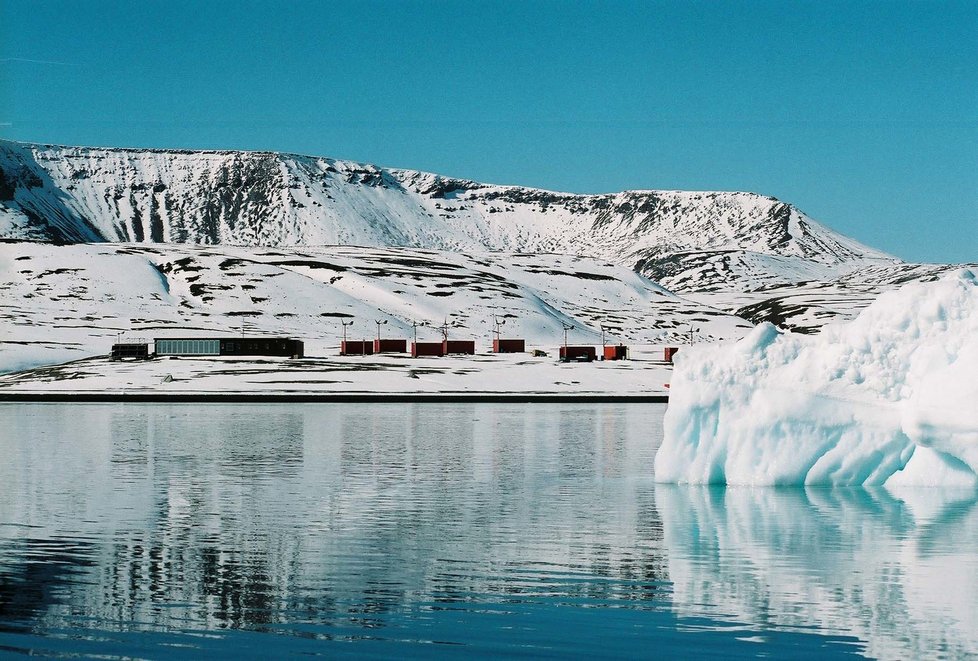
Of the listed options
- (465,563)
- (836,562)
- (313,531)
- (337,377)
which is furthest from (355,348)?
(836,562)

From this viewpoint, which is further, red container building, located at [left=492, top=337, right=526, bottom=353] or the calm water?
red container building, located at [left=492, top=337, right=526, bottom=353]

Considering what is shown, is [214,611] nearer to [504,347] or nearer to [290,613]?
[290,613]

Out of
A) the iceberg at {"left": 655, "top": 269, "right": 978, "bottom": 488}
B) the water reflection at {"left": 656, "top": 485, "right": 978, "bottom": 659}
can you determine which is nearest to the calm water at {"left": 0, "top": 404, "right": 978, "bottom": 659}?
the water reflection at {"left": 656, "top": 485, "right": 978, "bottom": 659}

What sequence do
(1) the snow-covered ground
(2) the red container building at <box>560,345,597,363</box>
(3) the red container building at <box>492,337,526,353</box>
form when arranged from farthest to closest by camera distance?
(3) the red container building at <box>492,337,526,353</box>
(2) the red container building at <box>560,345,597,363</box>
(1) the snow-covered ground

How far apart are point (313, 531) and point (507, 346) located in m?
149

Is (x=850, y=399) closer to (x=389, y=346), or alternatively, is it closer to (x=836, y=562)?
(x=836, y=562)

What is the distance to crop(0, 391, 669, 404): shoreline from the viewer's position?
11516cm

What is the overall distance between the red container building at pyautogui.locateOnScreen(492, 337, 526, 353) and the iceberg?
139082mm

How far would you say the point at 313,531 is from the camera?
26594mm

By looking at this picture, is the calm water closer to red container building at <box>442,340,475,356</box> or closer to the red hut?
the red hut

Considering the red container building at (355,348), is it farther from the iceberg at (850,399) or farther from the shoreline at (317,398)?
the iceberg at (850,399)

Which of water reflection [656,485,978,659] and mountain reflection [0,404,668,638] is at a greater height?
water reflection [656,485,978,659]

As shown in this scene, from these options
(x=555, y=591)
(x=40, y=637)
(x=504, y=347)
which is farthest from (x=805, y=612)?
(x=504, y=347)

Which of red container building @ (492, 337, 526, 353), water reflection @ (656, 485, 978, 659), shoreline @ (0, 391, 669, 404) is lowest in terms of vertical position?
water reflection @ (656, 485, 978, 659)
